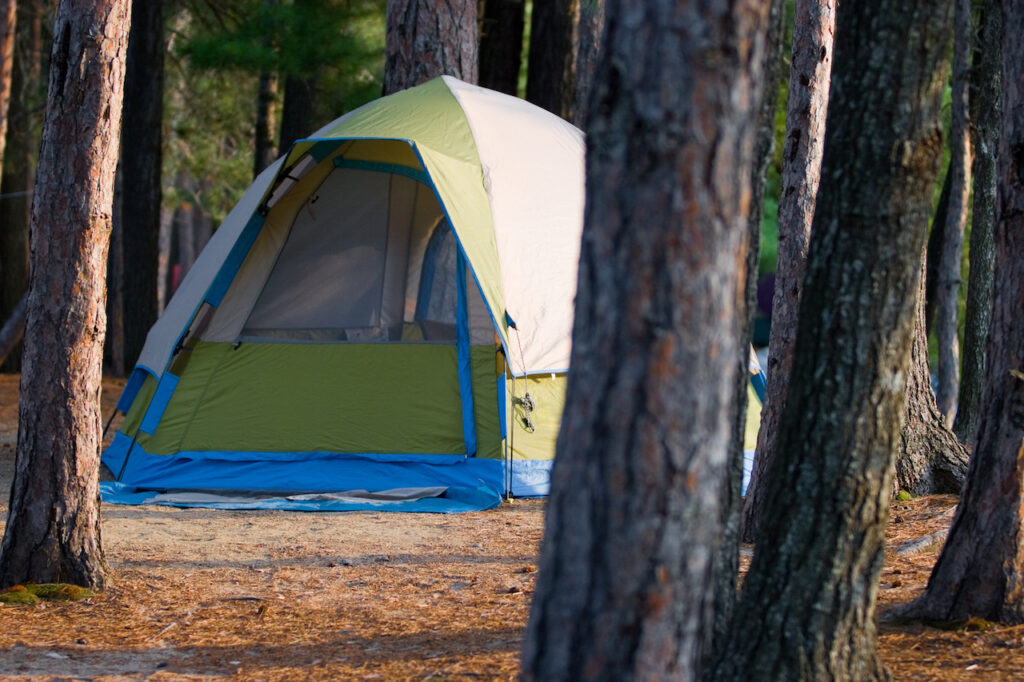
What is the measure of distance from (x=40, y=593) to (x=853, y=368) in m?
3.29

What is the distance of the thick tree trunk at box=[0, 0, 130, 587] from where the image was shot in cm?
421

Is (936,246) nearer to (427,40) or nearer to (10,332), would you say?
(427,40)

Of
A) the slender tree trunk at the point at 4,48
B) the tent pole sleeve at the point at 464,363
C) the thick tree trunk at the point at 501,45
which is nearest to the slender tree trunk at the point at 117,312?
the slender tree trunk at the point at 4,48

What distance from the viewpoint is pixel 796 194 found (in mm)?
5074

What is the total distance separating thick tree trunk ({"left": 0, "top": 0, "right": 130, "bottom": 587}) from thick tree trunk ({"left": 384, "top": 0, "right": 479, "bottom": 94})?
4321mm

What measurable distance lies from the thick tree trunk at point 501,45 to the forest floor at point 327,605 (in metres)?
7.40

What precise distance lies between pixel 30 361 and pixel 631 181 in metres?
3.12

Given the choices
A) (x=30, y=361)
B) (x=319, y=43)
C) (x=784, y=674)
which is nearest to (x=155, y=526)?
(x=30, y=361)

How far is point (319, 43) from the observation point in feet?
36.2

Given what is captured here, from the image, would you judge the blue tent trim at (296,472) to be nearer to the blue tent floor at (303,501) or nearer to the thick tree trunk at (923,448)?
the blue tent floor at (303,501)

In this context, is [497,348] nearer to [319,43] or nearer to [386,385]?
[386,385]

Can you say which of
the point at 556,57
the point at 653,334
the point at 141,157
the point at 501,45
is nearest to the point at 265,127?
the point at 141,157

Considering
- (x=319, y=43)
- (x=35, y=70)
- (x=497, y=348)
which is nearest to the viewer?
(x=497, y=348)

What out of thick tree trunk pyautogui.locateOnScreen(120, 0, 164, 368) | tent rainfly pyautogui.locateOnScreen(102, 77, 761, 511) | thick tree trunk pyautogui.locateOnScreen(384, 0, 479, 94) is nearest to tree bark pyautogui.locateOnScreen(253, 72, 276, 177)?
thick tree trunk pyautogui.locateOnScreen(120, 0, 164, 368)
